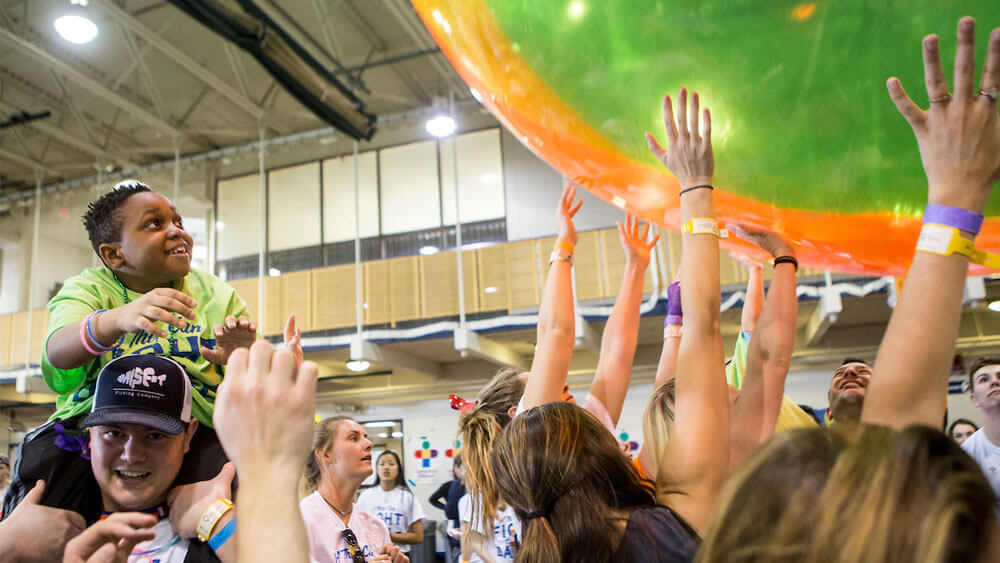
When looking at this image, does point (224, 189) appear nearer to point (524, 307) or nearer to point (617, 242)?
point (524, 307)

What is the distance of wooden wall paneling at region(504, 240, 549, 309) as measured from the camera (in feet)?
29.6

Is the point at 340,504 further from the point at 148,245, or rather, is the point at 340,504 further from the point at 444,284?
the point at 444,284

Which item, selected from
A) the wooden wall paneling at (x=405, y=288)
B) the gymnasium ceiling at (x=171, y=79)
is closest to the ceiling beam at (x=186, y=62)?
the gymnasium ceiling at (x=171, y=79)

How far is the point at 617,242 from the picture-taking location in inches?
352

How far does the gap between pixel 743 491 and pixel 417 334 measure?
27.3 feet

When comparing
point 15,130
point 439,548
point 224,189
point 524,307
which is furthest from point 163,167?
point 439,548

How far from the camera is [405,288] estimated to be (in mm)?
9656

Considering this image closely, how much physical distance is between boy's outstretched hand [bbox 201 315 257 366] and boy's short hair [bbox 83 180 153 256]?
0.38m

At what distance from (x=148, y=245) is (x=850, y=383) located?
195cm

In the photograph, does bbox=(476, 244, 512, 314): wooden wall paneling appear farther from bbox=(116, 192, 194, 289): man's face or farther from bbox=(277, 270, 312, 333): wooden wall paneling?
bbox=(116, 192, 194, 289): man's face

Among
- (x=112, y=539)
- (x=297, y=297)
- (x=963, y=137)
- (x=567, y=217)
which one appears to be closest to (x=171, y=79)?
(x=297, y=297)

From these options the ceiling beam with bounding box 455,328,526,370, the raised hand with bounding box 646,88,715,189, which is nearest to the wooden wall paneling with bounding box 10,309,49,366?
the ceiling beam with bounding box 455,328,526,370

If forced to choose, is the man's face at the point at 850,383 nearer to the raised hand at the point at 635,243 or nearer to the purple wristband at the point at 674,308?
the purple wristband at the point at 674,308

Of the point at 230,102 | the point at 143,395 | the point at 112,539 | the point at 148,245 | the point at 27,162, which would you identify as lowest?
the point at 112,539
